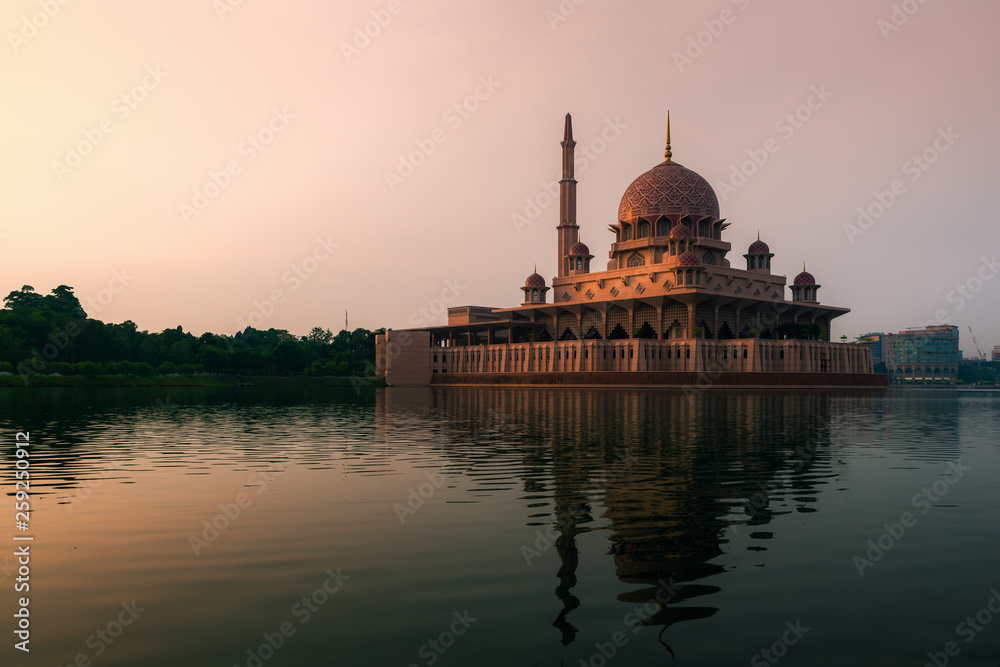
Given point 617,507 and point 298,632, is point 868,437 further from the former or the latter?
point 298,632

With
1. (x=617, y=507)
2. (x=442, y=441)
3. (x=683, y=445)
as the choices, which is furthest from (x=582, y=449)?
(x=617, y=507)

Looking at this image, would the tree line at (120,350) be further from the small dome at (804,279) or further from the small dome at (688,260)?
the small dome at (804,279)

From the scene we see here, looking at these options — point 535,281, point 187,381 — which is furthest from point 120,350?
point 535,281

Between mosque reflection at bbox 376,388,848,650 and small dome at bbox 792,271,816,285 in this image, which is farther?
small dome at bbox 792,271,816,285

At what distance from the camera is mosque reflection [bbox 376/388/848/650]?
27.0ft

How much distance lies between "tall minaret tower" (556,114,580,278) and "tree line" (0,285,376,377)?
44248mm

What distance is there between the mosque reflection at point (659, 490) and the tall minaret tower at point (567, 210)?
88.5m


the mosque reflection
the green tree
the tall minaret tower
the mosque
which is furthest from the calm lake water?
the green tree

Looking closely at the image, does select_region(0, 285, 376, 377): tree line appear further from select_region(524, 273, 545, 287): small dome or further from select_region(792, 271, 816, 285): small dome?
select_region(792, 271, 816, 285): small dome

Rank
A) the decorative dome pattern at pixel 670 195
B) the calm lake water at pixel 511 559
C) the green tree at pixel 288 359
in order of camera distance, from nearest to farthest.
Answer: the calm lake water at pixel 511 559 < the decorative dome pattern at pixel 670 195 < the green tree at pixel 288 359

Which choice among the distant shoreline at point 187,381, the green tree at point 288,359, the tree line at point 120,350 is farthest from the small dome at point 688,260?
the green tree at point 288,359

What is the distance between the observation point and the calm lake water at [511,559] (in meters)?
6.48

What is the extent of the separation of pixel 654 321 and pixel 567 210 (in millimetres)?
29559

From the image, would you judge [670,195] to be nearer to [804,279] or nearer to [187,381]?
[804,279]
